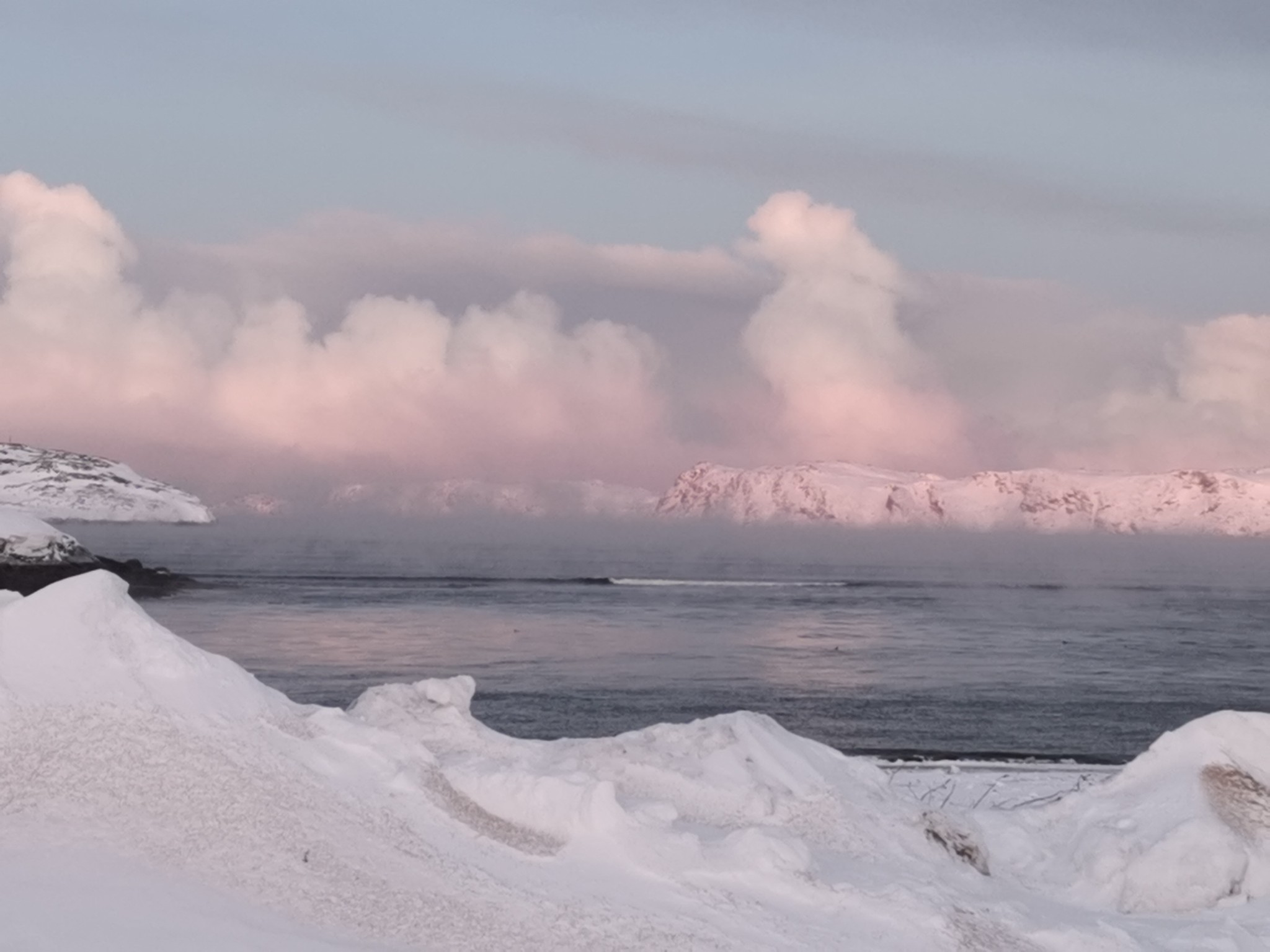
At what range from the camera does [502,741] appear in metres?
11.5

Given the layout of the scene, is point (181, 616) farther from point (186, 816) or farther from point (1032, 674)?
point (186, 816)

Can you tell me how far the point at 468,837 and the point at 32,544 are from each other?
230ft

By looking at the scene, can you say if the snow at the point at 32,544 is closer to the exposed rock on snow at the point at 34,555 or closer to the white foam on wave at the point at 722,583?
the exposed rock on snow at the point at 34,555

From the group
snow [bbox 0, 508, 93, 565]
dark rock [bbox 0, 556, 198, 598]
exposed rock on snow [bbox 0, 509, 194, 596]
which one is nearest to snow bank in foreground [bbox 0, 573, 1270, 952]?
dark rock [bbox 0, 556, 198, 598]

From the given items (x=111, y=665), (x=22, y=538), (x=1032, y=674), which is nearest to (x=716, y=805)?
(x=111, y=665)

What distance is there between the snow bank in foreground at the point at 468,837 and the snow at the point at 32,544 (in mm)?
66597

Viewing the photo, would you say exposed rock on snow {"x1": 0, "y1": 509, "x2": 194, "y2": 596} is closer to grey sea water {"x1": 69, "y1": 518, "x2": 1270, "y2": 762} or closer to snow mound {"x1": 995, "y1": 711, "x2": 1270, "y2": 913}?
grey sea water {"x1": 69, "y1": 518, "x2": 1270, "y2": 762}

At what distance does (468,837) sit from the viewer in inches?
380

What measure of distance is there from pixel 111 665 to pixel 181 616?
188 ft

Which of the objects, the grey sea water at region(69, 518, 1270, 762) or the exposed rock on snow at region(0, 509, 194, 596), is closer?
the grey sea water at region(69, 518, 1270, 762)

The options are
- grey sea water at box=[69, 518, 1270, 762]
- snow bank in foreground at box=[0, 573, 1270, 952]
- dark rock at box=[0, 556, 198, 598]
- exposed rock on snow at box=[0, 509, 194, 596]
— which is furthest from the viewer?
exposed rock on snow at box=[0, 509, 194, 596]

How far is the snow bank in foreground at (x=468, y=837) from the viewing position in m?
8.67

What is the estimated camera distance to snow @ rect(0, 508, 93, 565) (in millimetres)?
71750

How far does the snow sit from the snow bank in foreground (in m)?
66.6
